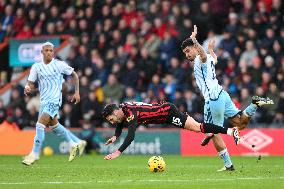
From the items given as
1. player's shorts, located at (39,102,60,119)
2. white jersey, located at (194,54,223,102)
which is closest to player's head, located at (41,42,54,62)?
player's shorts, located at (39,102,60,119)

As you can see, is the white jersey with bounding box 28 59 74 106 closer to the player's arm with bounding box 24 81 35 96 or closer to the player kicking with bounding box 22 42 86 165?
the player kicking with bounding box 22 42 86 165

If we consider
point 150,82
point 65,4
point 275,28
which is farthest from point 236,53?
point 65,4

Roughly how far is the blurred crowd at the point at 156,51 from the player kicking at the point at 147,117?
24.0 ft

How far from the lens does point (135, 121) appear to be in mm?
14062

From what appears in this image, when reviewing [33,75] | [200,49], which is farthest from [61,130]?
[200,49]

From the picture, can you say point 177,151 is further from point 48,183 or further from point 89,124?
point 48,183

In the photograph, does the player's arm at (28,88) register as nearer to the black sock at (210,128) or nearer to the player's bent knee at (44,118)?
the player's bent knee at (44,118)

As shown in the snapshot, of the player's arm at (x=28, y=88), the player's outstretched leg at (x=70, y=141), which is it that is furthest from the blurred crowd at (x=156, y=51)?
the player's arm at (x=28, y=88)

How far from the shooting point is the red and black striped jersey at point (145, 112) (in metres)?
A: 14.1

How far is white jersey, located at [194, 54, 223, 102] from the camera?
570 inches

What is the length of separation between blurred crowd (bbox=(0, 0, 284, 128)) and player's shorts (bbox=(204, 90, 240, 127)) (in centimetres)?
686

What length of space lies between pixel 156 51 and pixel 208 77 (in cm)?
1057

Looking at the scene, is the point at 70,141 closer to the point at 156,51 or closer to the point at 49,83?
the point at 49,83

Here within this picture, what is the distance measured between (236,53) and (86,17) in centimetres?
664
